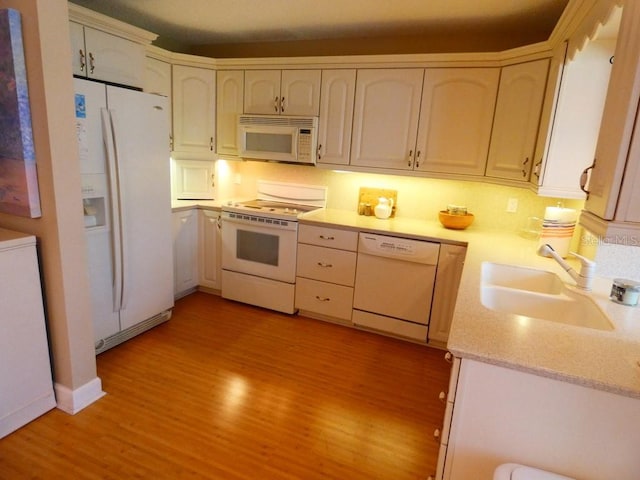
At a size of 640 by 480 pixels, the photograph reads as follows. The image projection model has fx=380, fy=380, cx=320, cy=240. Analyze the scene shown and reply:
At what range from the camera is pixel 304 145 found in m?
3.33

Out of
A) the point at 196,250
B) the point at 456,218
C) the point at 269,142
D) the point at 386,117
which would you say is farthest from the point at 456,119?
the point at 196,250

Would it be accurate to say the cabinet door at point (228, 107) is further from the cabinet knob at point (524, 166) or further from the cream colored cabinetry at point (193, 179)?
the cabinet knob at point (524, 166)

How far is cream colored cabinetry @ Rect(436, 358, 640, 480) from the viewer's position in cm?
110

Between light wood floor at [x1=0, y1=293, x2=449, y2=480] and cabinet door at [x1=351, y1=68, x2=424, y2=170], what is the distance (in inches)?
59.3

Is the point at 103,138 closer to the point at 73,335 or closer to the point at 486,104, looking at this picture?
the point at 73,335

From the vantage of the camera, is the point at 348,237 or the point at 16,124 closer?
the point at 16,124

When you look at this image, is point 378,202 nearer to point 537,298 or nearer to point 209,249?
point 209,249

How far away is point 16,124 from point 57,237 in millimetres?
554

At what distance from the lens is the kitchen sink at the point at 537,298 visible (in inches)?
66.3

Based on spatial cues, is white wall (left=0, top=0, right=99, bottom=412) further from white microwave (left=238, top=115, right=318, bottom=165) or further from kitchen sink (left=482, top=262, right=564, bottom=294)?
kitchen sink (left=482, top=262, right=564, bottom=294)

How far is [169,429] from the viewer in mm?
1994

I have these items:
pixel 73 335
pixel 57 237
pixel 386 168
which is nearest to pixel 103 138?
pixel 57 237

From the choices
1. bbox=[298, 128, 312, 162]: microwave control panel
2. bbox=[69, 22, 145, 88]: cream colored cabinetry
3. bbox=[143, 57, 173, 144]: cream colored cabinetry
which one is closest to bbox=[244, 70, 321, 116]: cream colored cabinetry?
bbox=[298, 128, 312, 162]: microwave control panel

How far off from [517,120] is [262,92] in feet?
7.02
